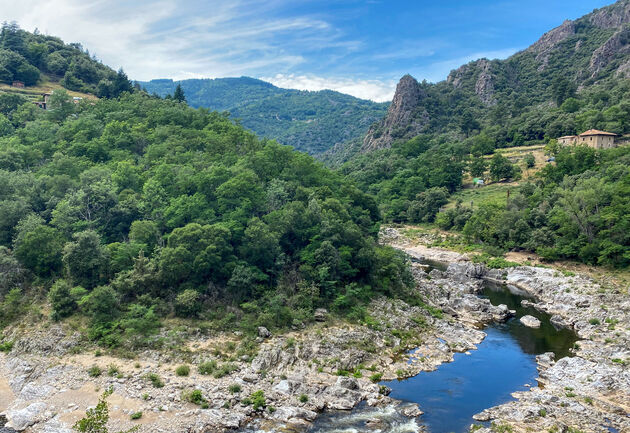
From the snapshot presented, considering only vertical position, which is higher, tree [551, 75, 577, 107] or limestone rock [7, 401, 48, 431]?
tree [551, 75, 577, 107]

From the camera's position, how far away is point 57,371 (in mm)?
28781

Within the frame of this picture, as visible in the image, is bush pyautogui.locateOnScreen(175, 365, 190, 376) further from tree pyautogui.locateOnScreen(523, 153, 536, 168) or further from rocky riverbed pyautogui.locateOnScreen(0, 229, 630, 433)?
tree pyautogui.locateOnScreen(523, 153, 536, 168)

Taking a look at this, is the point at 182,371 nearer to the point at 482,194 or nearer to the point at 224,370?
the point at 224,370

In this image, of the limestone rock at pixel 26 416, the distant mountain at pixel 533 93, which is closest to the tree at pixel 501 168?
the distant mountain at pixel 533 93

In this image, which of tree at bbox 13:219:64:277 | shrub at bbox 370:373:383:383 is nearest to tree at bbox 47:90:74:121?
tree at bbox 13:219:64:277

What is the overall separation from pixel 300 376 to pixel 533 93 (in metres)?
157

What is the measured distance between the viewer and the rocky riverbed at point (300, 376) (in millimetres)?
24766

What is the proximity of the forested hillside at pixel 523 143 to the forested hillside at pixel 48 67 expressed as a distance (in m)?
60.2

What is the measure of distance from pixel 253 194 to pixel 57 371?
2241cm

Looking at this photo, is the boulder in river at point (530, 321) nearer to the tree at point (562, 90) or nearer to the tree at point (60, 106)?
the tree at point (60, 106)

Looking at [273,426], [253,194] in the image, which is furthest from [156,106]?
[273,426]

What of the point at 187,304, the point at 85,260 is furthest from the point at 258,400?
the point at 85,260

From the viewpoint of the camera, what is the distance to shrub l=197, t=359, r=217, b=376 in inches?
1131

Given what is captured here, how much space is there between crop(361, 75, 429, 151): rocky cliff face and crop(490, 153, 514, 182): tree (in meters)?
58.3
